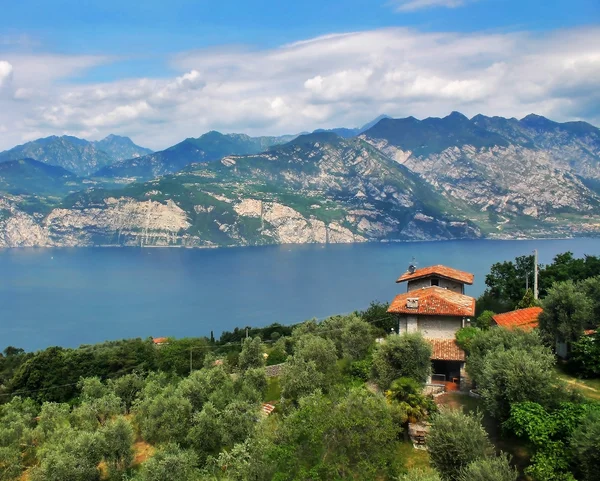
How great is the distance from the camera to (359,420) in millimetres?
15305

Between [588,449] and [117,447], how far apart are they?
62.1 ft

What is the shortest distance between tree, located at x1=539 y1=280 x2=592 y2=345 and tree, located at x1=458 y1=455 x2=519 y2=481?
1377 cm

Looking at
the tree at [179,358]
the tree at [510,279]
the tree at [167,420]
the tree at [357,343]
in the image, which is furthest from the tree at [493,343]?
the tree at [179,358]

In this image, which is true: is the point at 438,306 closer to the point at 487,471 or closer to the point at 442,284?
the point at 442,284

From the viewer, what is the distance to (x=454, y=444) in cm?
1447

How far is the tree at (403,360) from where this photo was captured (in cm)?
2272

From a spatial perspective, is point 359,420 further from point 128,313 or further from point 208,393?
point 128,313

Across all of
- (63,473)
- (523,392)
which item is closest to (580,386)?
(523,392)

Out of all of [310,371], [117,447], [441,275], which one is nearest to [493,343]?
[310,371]

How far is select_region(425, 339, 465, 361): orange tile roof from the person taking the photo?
84.3 ft

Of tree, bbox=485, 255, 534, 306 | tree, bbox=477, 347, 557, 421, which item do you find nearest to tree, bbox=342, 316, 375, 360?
tree, bbox=477, 347, 557, 421

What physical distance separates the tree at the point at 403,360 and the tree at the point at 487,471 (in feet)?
29.7

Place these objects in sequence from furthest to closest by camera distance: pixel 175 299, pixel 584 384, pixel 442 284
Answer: pixel 175 299 → pixel 442 284 → pixel 584 384

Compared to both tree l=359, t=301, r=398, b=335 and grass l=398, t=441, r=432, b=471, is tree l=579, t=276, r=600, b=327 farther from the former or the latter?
grass l=398, t=441, r=432, b=471
